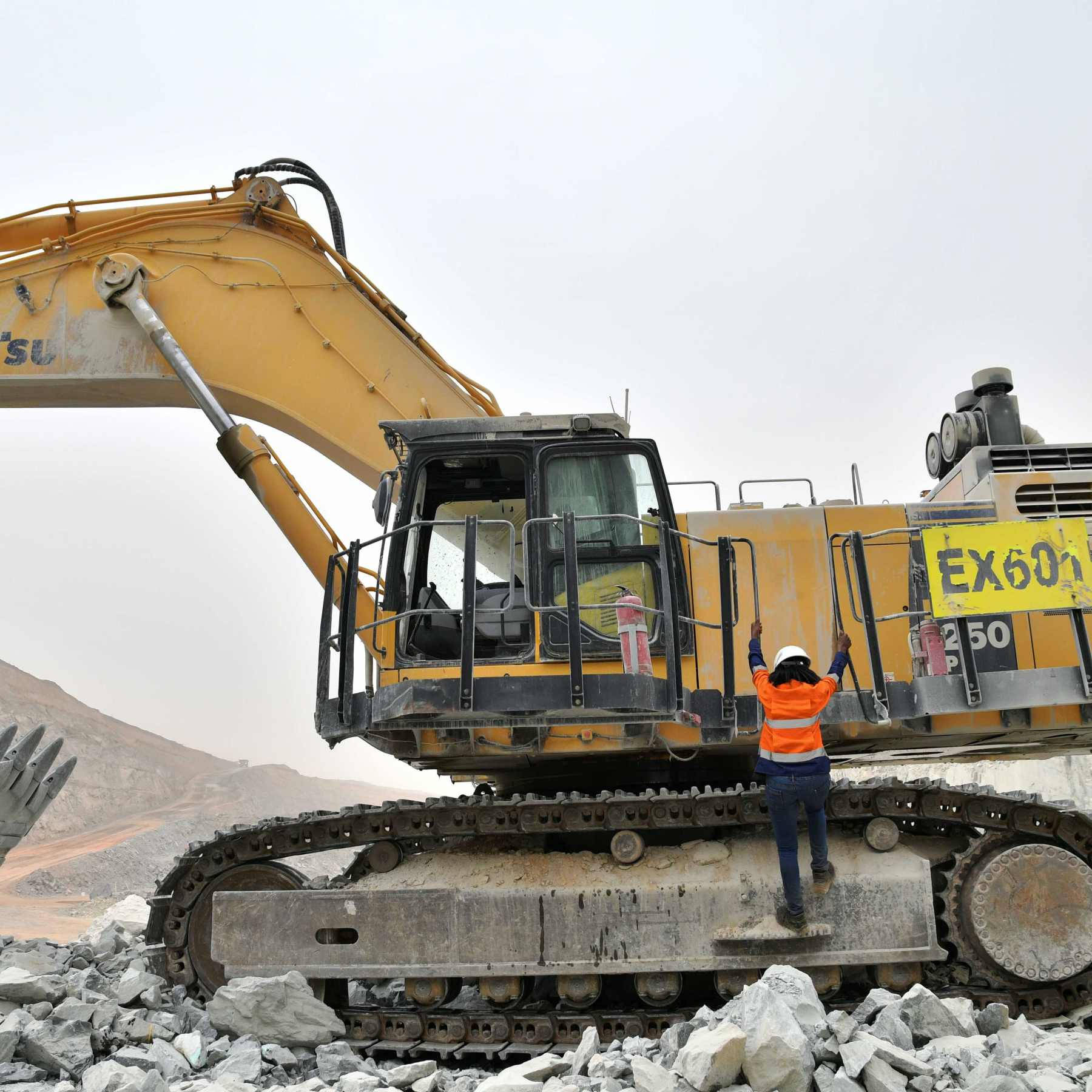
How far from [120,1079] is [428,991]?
1804mm

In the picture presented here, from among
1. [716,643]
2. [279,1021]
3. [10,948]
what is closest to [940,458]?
[716,643]

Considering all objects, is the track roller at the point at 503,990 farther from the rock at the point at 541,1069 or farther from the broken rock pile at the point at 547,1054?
the rock at the point at 541,1069

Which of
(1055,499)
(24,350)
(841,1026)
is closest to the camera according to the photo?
(841,1026)

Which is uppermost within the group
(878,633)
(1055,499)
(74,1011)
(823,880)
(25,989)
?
(1055,499)

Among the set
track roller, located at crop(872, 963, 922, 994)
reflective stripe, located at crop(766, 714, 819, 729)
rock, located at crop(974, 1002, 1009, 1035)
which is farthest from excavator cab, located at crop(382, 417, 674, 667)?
rock, located at crop(974, 1002, 1009, 1035)

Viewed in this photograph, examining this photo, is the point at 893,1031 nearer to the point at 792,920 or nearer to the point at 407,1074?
the point at 792,920

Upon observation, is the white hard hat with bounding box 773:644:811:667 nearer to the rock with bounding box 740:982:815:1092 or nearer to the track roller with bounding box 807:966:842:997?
the track roller with bounding box 807:966:842:997

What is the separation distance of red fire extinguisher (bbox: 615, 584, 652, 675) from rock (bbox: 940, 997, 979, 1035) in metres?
2.19

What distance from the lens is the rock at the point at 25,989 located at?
19.2ft

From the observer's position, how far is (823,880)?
19.6 ft

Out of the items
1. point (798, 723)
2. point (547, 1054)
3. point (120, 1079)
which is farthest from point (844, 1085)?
point (120, 1079)

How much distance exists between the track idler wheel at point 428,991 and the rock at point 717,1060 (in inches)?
77.7

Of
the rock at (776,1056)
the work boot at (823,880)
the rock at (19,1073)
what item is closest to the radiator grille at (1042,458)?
the work boot at (823,880)

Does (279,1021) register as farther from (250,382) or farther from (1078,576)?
(1078,576)
